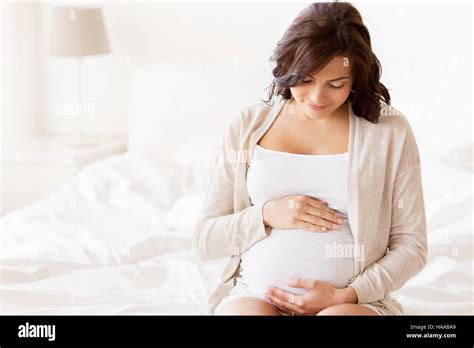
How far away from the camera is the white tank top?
1.37m

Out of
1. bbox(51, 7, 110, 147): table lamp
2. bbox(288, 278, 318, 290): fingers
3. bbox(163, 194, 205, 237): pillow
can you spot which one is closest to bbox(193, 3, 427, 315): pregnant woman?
bbox(288, 278, 318, 290): fingers

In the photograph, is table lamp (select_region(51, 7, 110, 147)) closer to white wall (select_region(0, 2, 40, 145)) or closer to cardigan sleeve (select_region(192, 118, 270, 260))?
white wall (select_region(0, 2, 40, 145))

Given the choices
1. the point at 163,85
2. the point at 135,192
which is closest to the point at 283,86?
the point at 135,192

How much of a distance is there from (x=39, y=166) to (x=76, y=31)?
58 centimetres

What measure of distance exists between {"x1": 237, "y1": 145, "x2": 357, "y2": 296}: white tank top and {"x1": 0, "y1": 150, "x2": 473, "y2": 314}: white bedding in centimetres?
33

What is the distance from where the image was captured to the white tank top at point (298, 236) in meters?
1.37

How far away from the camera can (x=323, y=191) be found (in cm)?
141

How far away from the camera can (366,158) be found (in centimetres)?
139

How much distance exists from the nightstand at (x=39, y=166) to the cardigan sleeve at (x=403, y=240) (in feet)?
6.08

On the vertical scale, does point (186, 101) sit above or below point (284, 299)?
above

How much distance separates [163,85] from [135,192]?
56 cm

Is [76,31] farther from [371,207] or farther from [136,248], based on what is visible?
[371,207]

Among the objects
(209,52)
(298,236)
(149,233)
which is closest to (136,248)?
(149,233)
